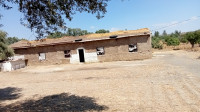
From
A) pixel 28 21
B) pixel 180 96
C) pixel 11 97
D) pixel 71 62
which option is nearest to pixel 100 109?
pixel 180 96

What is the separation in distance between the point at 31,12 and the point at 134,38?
59.0 feet

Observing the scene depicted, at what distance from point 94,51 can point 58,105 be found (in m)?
17.0

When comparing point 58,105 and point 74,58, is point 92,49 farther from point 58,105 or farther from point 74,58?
point 58,105

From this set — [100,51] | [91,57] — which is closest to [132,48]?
[100,51]

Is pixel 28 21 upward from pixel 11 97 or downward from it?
upward

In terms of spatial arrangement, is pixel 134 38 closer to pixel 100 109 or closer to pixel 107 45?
pixel 107 45

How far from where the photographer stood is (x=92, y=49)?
2362cm

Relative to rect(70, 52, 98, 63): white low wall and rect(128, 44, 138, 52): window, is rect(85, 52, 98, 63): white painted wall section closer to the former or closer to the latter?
rect(70, 52, 98, 63): white low wall

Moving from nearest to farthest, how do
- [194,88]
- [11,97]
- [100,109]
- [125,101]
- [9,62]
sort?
[100,109]
[125,101]
[194,88]
[11,97]
[9,62]

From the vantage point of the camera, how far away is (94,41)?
2341cm

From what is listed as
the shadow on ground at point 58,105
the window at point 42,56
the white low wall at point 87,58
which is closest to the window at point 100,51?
the white low wall at point 87,58

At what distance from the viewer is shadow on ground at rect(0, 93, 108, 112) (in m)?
6.31

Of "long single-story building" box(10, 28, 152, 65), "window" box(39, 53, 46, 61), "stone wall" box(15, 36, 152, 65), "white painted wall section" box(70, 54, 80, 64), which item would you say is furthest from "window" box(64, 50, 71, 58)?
"window" box(39, 53, 46, 61)

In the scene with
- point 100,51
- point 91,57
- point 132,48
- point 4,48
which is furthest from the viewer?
point 91,57
